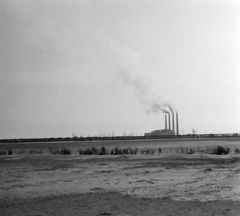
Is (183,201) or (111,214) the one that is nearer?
(111,214)

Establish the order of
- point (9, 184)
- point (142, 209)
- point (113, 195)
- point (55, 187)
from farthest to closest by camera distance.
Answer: point (9, 184)
point (55, 187)
point (113, 195)
point (142, 209)

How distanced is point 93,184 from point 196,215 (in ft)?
20.7

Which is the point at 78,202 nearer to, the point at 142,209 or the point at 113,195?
the point at 113,195

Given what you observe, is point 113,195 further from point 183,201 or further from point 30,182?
point 30,182

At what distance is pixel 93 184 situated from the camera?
13.8 metres

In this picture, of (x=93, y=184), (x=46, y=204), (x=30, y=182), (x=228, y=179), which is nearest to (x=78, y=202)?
(x=46, y=204)

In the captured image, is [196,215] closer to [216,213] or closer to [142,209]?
[216,213]

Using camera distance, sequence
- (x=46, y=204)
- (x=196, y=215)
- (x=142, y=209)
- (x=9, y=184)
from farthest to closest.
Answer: (x=9, y=184) < (x=46, y=204) < (x=142, y=209) < (x=196, y=215)

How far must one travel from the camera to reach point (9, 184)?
14305mm

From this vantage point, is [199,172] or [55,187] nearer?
[55,187]

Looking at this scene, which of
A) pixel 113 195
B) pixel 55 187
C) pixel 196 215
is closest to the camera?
pixel 196 215

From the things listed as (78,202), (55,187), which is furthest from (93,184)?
→ (78,202)

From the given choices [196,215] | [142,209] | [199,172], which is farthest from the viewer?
[199,172]

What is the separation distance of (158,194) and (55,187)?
4317mm
